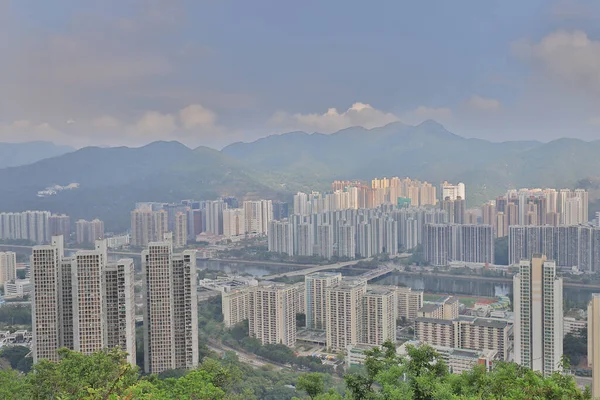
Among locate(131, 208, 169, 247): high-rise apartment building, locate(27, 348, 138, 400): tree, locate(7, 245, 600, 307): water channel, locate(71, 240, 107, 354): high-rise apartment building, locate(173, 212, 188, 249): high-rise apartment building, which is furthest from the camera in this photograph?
locate(173, 212, 188, 249): high-rise apartment building

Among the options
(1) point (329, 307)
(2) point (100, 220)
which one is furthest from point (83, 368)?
(2) point (100, 220)

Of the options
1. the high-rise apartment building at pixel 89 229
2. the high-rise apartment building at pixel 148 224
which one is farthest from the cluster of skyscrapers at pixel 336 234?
the high-rise apartment building at pixel 89 229

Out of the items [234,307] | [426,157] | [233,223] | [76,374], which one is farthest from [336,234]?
[76,374]

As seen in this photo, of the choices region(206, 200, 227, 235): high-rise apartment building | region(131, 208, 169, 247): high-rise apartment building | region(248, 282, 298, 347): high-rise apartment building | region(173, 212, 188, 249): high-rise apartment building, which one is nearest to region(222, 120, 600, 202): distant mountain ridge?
region(206, 200, 227, 235): high-rise apartment building

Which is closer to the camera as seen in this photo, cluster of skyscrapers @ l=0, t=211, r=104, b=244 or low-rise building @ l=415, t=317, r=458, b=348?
low-rise building @ l=415, t=317, r=458, b=348

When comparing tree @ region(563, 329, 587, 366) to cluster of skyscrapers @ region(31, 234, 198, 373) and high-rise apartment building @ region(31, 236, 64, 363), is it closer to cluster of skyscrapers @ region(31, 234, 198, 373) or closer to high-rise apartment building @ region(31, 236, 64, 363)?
cluster of skyscrapers @ region(31, 234, 198, 373)
